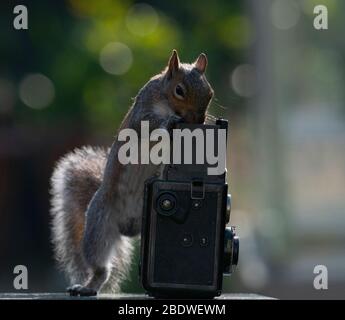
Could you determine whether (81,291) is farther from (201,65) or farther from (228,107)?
(228,107)

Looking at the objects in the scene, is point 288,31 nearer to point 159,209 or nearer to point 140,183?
point 140,183

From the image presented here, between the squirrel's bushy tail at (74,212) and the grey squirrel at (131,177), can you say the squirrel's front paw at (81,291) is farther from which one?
the squirrel's bushy tail at (74,212)

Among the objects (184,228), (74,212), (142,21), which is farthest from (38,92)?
(184,228)

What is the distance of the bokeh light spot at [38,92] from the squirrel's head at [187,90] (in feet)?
28.8

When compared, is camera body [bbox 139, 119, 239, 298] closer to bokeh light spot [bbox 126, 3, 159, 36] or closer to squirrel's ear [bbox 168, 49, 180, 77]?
squirrel's ear [bbox 168, 49, 180, 77]

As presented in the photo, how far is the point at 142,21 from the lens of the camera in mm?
12484

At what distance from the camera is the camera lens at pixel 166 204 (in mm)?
4035

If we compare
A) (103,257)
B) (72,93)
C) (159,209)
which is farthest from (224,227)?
(72,93)

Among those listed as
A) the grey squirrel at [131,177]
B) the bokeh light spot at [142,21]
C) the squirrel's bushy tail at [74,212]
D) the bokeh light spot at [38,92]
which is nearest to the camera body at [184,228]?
the grey squirrel at [131,177]

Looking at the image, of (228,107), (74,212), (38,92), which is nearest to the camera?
(74,212)

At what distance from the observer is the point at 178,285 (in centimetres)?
402

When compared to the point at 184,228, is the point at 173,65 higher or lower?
higher

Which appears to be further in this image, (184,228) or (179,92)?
(179,92)

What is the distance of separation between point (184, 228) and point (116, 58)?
29.3 ft
